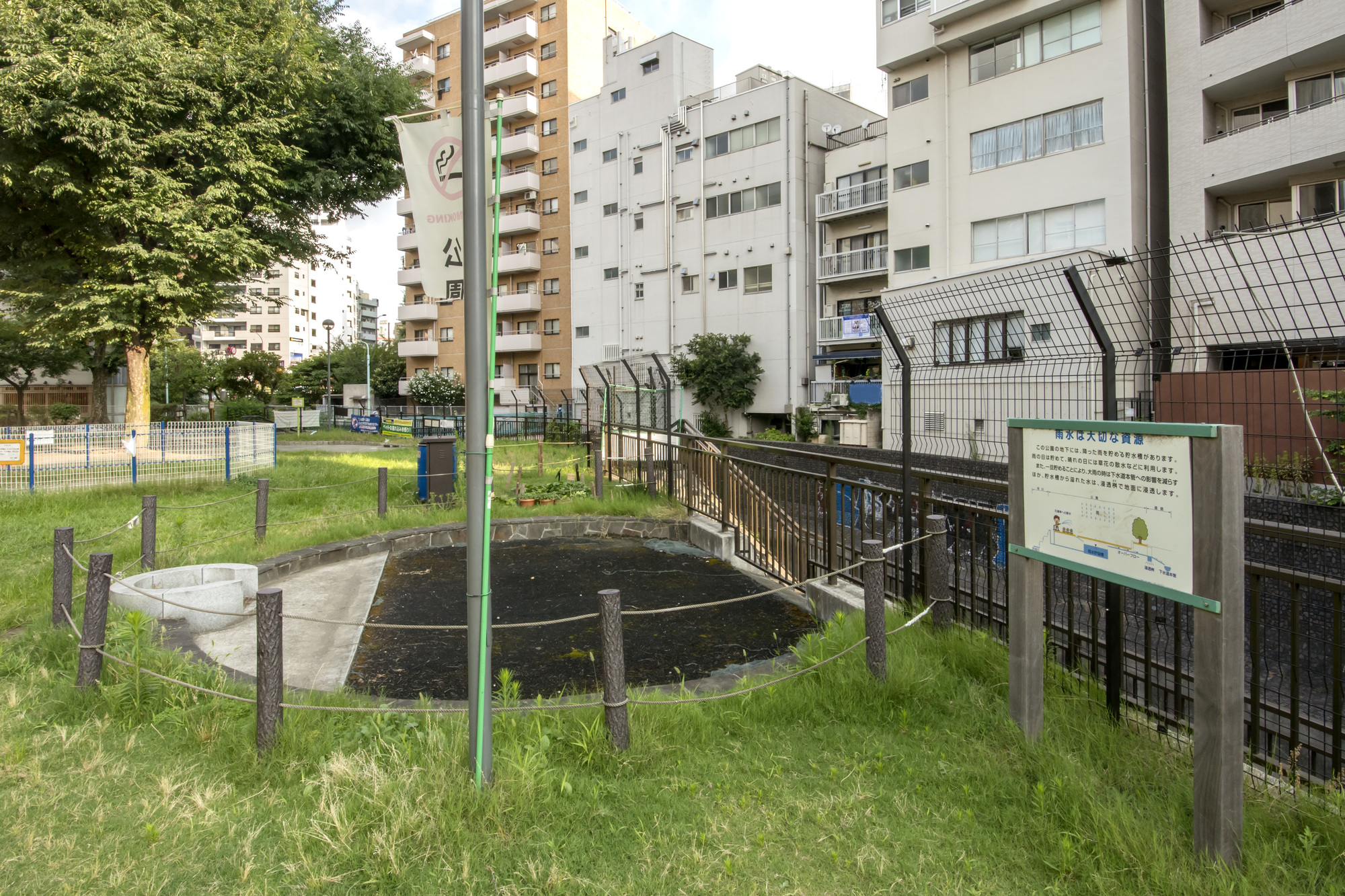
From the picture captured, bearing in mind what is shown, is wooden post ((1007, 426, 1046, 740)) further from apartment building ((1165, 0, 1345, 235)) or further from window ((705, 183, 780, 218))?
window ((705, 183, 780, 218))

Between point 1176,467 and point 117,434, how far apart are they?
55.5 ft

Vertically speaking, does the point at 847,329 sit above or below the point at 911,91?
below

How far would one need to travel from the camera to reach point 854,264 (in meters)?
34.4

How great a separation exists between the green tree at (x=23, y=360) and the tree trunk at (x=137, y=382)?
21625mm

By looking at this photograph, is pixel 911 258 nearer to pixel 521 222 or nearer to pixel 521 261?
pixel 521 261

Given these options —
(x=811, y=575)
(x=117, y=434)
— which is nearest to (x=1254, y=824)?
(x=811, y=575)

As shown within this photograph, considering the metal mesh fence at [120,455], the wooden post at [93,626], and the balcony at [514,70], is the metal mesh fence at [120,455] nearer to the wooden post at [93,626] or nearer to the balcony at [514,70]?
the wooden post at [93,626]

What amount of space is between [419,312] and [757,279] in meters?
30.4

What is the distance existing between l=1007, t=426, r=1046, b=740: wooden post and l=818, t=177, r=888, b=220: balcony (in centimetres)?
3144

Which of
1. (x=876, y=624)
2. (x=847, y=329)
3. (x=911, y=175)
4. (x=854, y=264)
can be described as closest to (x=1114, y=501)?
(x=876, y=624)

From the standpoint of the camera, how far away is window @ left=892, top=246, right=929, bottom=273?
1142 inches

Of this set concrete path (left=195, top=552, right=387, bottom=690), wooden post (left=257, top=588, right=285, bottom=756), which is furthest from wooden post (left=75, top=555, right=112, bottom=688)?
wooden post (left=257, top=588, right=285, bottom=756)

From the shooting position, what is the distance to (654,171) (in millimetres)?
42375

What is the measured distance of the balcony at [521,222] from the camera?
51.1 m
